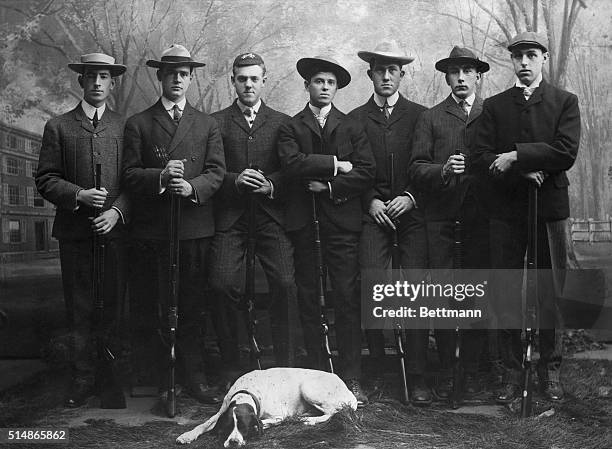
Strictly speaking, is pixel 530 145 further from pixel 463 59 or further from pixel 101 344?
pixel 101 344

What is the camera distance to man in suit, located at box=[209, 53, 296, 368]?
5.23 metres

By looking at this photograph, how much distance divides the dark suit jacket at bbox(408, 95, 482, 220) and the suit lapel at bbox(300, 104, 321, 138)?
0.72 meters

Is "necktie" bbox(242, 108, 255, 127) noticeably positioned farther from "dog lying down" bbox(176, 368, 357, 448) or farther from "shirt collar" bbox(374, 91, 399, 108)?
"dog lying down" bbox(176, 368, 357, 448)

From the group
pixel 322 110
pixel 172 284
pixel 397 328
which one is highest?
pixel 322 110

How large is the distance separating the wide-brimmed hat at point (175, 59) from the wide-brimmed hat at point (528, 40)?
7.60 ft

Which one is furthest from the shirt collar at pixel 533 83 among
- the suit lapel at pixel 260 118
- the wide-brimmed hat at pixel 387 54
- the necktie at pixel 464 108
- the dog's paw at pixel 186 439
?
the dog's paw at pixel 186 439

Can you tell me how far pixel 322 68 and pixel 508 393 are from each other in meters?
2.71

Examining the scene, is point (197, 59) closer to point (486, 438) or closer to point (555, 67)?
point (555, 67)

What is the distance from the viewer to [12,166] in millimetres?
5523

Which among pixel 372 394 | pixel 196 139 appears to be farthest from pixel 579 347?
pixel 196 139

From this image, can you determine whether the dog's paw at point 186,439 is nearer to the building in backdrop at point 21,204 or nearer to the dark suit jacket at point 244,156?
the dark suit jacket at point 244,156

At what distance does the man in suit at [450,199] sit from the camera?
17.0 ft

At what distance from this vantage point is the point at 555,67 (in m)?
5.42

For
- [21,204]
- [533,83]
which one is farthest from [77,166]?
[533,83]
